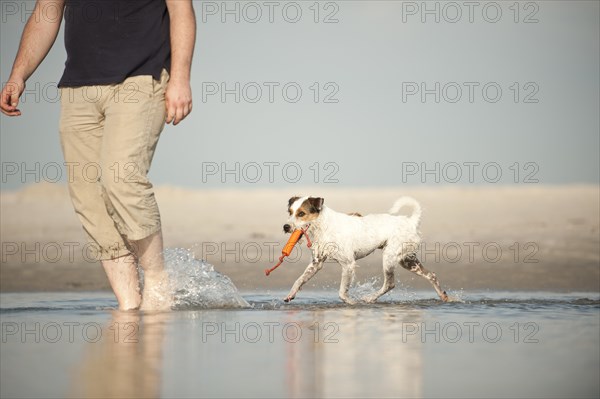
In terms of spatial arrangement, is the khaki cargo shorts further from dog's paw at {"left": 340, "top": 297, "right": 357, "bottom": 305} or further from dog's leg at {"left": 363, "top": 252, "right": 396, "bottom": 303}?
dog's leg at {"left": 363, "top": 252, "right": 396, "bottom": 303}

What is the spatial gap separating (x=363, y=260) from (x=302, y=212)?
186 inches

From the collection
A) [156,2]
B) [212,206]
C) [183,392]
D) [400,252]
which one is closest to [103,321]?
[156,2]

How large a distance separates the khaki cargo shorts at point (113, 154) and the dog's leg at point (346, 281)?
7.25 ft

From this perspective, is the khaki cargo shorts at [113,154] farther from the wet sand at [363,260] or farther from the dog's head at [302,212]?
the wet sand at [363,260]

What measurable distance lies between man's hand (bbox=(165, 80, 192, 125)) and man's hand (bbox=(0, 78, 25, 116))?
3.41ft

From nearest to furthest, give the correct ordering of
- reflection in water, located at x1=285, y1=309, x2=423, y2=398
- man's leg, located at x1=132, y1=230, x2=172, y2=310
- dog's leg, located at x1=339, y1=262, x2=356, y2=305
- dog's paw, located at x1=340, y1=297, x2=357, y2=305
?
reflection in water, located at x1=285, y1=309, x2=423, y2=398, man's leg, located at x1=132, y1=230, x2=172, y2=310, dog's paw, located at x1=340, y1=297, x2=357, y2=305, dog's leg, located at x1=339, y1=262, x2=356, y2=305

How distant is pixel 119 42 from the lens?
20.9 feet

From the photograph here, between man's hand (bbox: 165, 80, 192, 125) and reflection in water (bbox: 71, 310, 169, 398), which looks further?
man's hand (bbox: 165, 80, 192, 125)

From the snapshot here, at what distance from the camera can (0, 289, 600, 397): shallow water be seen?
419 centimetres

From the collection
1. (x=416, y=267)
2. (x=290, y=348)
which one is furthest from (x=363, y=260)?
(x=290, y=348)

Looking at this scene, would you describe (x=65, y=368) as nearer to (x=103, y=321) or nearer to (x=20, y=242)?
(x=103, y=321)

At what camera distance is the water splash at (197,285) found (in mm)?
7488

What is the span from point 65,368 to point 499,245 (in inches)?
427

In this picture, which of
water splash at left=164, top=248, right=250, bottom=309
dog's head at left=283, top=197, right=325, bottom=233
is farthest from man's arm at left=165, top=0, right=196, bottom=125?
dog's head at left=283, top=197, right=325, bottom=233
